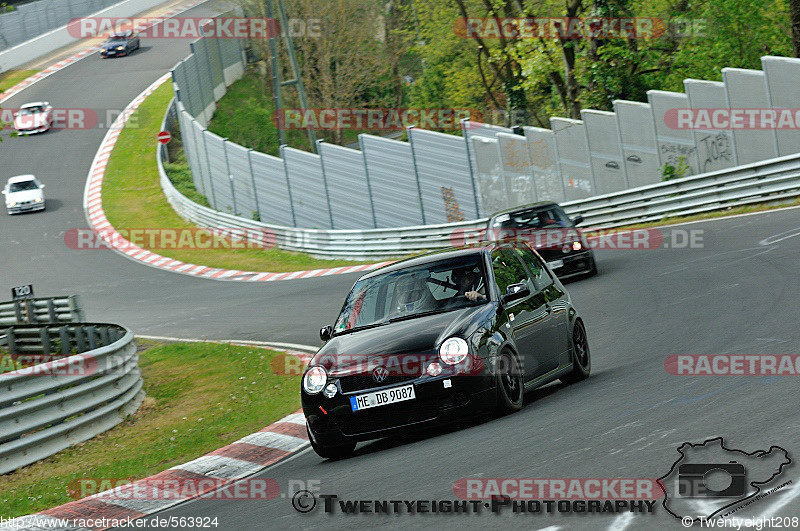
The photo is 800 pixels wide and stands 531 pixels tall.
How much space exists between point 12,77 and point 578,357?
6976 centimetres

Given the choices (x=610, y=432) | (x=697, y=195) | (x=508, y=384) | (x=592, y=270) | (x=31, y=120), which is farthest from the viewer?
(x=31, y=120)

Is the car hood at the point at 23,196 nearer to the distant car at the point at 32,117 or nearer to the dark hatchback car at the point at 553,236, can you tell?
the distant car at the point at 32,117

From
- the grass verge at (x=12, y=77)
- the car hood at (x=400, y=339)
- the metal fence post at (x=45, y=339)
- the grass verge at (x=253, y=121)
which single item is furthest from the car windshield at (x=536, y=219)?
the grass verge at (x=12, y=77)

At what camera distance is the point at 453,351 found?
9039 mm

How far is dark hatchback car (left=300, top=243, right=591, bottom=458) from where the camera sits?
8.99 metres

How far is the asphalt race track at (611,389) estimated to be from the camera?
22.6 ft

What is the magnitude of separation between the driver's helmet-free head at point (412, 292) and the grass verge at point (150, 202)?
2332 centimetres

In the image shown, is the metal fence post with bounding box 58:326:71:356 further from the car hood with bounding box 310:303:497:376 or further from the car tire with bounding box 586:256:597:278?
the car hood with bounding box 310:303:497:376

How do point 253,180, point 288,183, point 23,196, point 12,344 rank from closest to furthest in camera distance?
point 12,344, point 288,183, point 253,180, point 23,196

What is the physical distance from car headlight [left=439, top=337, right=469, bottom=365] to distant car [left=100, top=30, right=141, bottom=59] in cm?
7239

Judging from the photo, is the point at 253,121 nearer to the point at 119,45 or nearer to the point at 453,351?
the point at 119,45

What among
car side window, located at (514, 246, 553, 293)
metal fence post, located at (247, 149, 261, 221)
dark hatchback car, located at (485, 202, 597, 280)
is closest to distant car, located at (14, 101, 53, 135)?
metal fence post, located at (247, 149, 261, 221)

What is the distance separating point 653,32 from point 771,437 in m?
34.7

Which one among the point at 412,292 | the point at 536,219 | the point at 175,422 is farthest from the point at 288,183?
the point at 412,292
